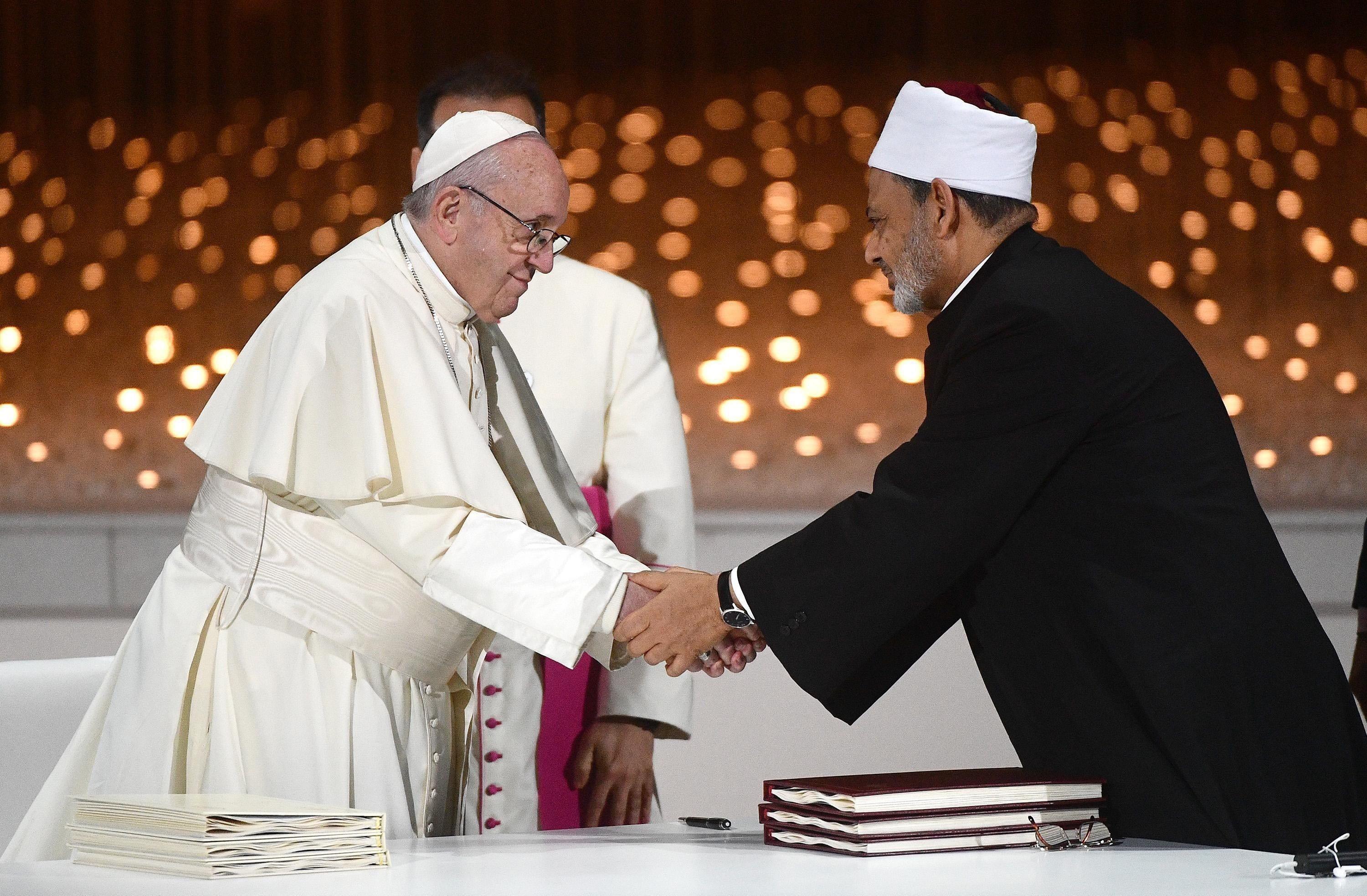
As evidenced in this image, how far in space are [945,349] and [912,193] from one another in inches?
13.3

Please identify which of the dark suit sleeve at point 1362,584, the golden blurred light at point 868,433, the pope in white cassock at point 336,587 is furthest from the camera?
the golden blurred light at point 868,433

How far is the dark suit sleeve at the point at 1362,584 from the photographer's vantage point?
3.01 m

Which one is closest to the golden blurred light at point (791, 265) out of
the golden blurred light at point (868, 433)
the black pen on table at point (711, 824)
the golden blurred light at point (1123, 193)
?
the golden blurred light at point (868, 433)

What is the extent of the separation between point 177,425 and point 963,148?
317cm

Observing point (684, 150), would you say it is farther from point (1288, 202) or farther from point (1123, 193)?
point (1288, 202)

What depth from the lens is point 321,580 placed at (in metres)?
2.11

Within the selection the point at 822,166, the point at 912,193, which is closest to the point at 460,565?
the point at 912,193

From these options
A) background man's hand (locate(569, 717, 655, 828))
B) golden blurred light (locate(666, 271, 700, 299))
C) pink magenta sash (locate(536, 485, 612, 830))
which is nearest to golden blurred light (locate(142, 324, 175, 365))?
golden blurred light (locate(666, 271, 700, 299))

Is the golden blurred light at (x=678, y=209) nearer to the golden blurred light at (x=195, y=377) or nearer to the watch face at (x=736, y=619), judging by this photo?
the golden blurred light at (x=195, y=377)

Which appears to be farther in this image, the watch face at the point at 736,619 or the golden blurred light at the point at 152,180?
the golden blurred light at the point at 152,180

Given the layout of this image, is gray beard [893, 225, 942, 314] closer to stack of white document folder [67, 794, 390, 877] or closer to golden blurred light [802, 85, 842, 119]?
stack of white document folder [67, 794, 390, 877]

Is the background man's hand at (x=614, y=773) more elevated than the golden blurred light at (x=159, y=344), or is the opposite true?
the golden blurred light at (x=159, y=344)

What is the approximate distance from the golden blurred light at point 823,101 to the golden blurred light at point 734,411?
930mm

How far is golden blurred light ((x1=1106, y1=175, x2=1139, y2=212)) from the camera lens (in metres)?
4.58
